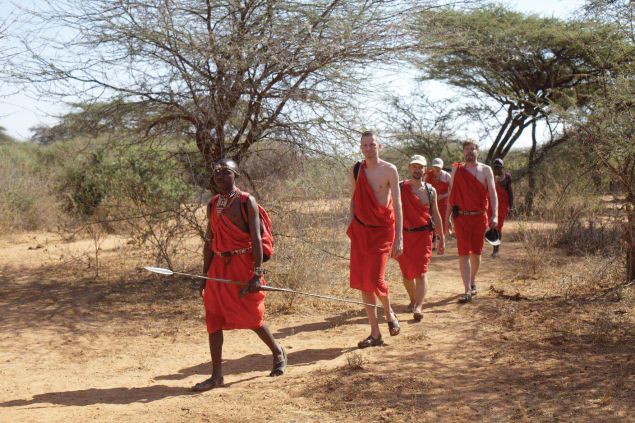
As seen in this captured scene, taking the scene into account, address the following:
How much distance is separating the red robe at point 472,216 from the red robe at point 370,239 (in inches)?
79.6

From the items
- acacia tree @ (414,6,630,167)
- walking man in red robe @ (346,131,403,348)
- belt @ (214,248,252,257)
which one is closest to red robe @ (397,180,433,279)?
walking man in red robe @ (346,131,403,348)

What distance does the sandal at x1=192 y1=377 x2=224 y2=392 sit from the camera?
15.4ft

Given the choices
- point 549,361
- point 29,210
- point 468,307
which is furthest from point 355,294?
point 29,210

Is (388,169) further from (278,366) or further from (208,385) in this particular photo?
(208,385)

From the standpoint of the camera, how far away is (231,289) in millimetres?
4758

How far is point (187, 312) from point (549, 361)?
3.81 m

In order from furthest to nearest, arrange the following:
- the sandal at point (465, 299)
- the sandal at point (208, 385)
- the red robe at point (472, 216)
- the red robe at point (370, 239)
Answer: the red robe at point (472, 216), the sandal at point (465, 299), the red robe at point (370, 239), the sandal at point (208, 385)

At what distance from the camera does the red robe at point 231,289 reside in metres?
4.75

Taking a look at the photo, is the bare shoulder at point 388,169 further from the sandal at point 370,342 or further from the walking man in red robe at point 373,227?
the sandal at point 370,342

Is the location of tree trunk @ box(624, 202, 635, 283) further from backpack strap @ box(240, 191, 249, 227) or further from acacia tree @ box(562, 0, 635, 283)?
backpack strap @ box(240, 191, 249, 227)

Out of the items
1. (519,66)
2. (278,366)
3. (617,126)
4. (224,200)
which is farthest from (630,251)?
(519,66)

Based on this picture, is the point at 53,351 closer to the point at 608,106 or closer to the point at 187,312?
the point at 187,312

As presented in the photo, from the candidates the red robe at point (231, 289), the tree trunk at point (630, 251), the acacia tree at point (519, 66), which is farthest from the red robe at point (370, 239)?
the acacia tree at point (519, 66)

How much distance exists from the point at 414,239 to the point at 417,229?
0.35ft
